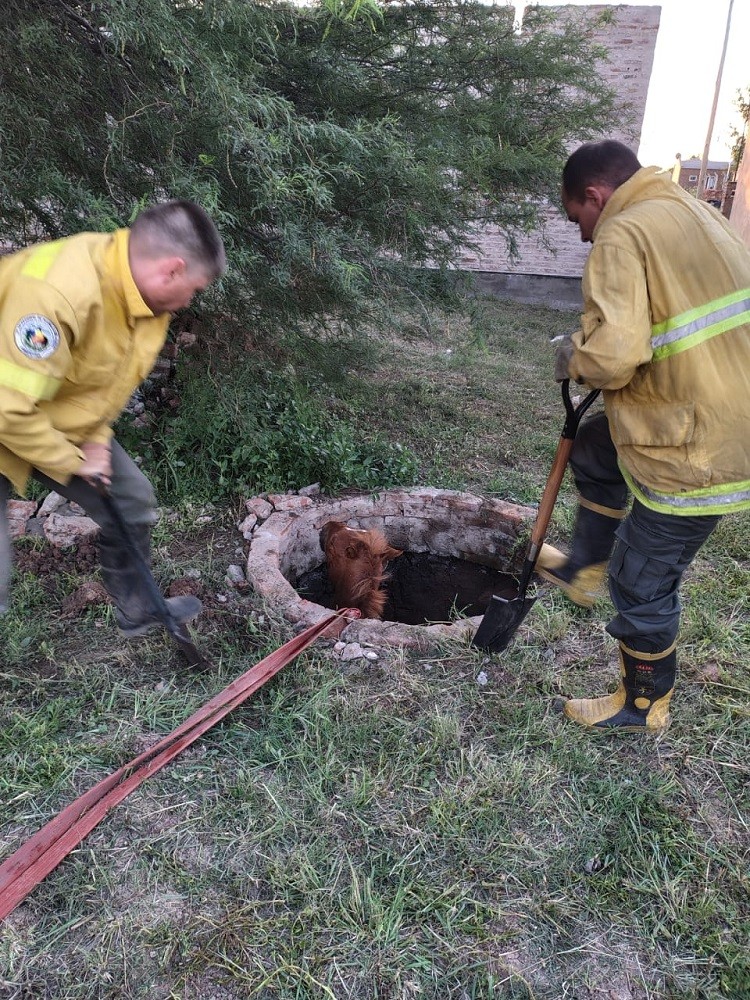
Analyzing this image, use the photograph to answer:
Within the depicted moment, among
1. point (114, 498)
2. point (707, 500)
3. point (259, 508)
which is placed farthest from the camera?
point (259, 508)

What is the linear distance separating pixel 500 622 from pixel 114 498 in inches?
67.6

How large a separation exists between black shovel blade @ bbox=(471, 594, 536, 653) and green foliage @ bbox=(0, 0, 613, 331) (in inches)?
68.8

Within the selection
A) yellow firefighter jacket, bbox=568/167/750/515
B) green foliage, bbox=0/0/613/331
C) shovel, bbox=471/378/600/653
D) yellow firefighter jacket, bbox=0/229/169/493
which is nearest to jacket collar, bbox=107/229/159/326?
yellow firefighter jacket, bbox=0/229/169/493

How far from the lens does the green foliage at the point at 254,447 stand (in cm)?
430

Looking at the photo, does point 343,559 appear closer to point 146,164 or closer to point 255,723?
point 255,723

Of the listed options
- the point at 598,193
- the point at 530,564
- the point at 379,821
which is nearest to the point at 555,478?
the point at 530,564

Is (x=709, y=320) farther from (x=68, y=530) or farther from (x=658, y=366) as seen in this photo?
(x=68, y=530)

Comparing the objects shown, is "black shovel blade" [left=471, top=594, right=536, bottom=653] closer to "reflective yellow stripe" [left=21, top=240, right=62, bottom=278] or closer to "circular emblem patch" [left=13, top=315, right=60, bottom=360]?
"circular emblem patch" [left=13, top=315, right=60, bottom=360]

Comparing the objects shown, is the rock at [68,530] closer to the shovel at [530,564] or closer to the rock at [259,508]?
the rock at [259,508]

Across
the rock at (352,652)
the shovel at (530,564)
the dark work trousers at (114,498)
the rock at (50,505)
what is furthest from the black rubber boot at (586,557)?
the rock at (50,505)

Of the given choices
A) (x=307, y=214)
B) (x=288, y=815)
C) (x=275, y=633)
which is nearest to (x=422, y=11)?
(x=307, y=214)

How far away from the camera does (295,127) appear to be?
3104 mm

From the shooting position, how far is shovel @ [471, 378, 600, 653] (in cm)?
293

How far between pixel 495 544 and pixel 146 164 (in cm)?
286
